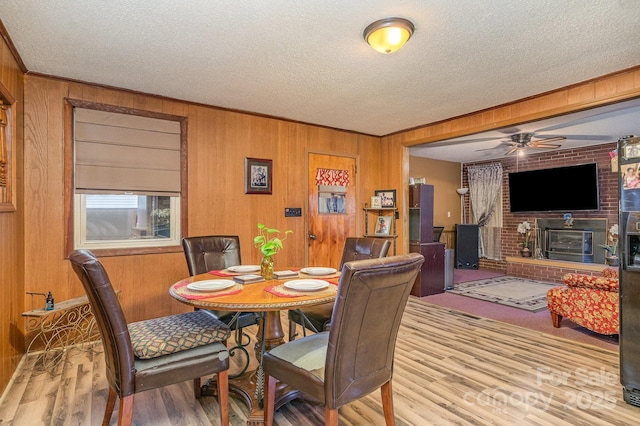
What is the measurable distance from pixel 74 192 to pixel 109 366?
205cm

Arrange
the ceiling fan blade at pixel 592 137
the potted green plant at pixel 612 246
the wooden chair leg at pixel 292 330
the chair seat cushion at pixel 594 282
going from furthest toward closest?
the potted green plant at pixel 612 246
the ceiling fan blade at pixel 592 137
the chair seat cushion at pixel 594 282
the wooden chair leg at pixel 292 330

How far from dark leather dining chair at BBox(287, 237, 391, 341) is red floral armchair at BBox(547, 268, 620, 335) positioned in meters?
2.02

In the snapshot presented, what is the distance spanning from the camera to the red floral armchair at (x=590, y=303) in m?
3.05

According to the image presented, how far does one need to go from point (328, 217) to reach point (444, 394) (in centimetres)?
280

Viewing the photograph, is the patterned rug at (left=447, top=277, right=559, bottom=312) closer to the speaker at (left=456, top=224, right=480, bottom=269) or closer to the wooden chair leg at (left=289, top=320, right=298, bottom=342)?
the speaker at (left=456, top=224, right=480, bottom=269)

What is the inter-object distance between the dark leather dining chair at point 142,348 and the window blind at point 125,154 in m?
1.85

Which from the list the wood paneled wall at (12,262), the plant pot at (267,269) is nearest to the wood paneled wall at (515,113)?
the plant pot at (267,269)

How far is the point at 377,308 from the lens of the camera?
4.88ft

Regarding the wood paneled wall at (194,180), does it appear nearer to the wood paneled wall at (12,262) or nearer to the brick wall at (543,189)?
the wood paneled wall at (12,262)

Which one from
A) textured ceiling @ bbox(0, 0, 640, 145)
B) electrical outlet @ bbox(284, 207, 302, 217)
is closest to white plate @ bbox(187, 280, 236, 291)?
textured ceiling @ bbox(0, 0, 640, 145)

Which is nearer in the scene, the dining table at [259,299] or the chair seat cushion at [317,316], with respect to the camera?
the dining table at [259,299]

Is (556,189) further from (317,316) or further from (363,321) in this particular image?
(363,321)

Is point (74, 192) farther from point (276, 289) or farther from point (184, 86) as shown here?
point (276, 289)

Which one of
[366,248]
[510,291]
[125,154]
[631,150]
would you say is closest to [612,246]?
[510,291]
